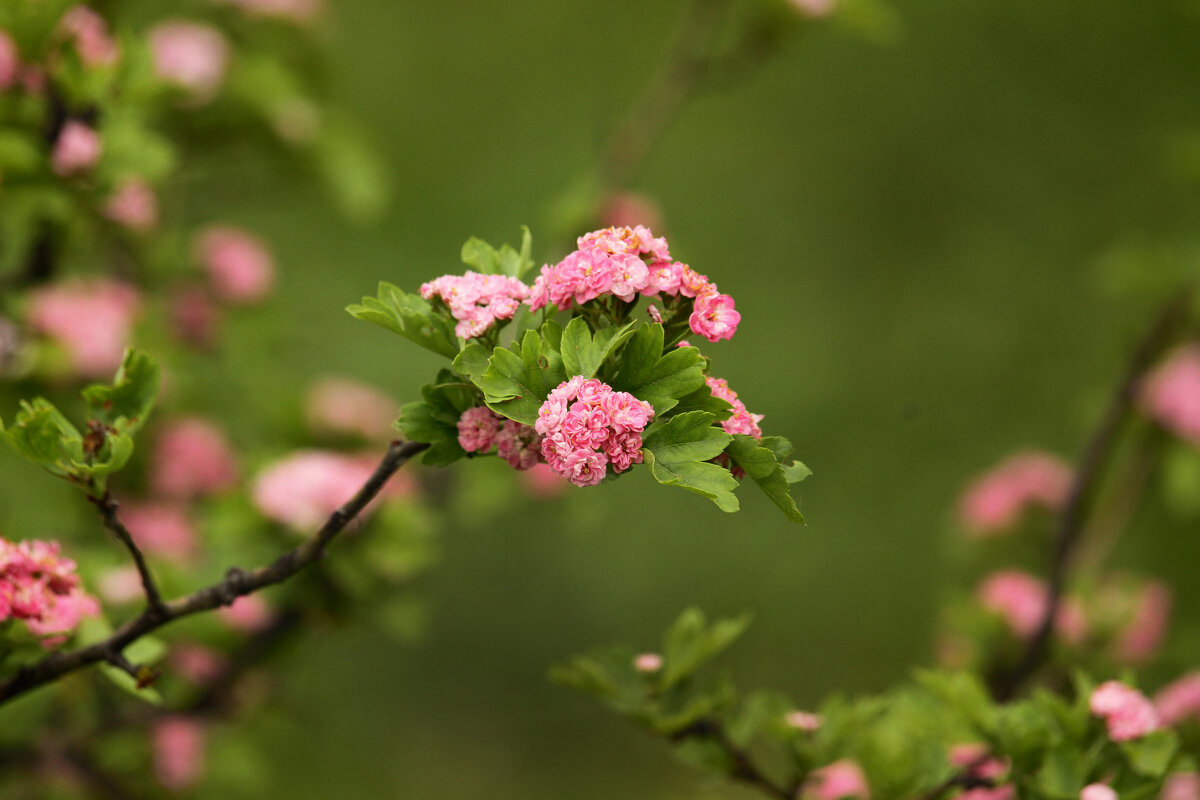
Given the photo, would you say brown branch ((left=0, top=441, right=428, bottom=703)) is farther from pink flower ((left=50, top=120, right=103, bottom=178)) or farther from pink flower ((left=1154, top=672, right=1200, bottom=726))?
pink flower ((left=1154, top=672, right=1200, bottom=726))

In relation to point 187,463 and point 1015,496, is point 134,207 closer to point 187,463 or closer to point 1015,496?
point 187,463

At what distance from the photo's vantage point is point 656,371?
51cm

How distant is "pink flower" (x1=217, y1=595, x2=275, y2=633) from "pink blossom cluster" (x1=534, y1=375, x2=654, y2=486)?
642 millimetres

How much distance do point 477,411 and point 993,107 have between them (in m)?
2.05

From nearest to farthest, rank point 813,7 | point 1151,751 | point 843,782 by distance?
point 1151,751, point 843,782, point 813,7

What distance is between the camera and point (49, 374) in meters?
1.00

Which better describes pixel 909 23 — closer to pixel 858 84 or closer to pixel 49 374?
pixel 858 84

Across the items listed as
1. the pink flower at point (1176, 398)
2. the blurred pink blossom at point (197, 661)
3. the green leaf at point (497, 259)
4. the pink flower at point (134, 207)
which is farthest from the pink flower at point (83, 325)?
the pink flower at point (1176, 398)

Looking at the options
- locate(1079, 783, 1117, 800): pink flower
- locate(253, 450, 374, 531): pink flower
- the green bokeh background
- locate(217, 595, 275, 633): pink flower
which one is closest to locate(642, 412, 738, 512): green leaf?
locate(1079, 783, 1117, 800): pink flower

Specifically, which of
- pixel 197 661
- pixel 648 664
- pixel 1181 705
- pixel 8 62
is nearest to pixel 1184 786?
pixel 1181 705

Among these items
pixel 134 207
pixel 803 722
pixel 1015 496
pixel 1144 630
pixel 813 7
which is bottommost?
pixel 803 722

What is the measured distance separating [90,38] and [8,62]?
0.45 feet

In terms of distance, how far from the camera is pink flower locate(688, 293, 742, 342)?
21.0 inches

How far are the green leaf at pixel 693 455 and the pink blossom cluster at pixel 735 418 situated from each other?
0.03m
